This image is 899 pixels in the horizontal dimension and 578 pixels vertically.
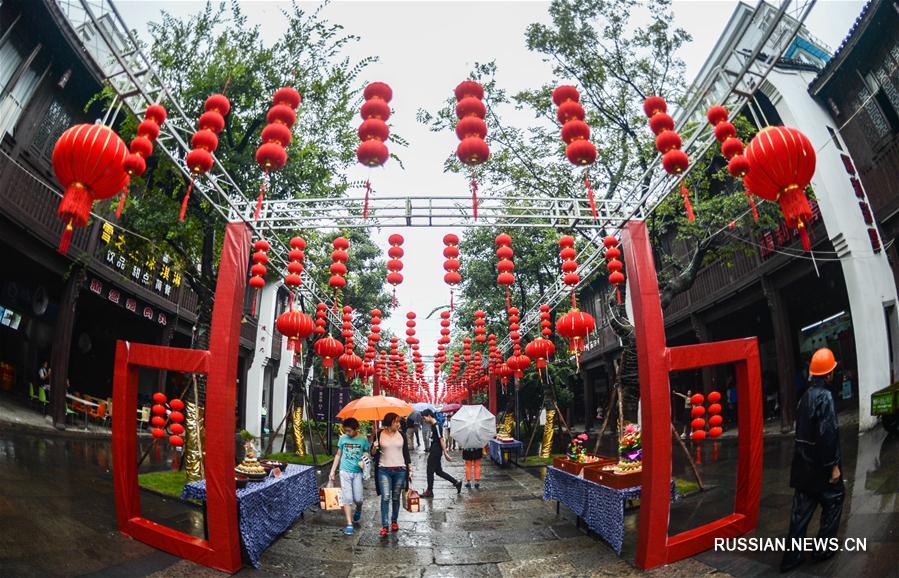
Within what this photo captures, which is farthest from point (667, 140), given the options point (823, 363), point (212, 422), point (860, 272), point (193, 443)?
point (193, 443)

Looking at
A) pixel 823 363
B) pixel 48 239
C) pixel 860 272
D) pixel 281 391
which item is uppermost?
pixel 48 239

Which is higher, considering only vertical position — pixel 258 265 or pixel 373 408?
pixel 258 265

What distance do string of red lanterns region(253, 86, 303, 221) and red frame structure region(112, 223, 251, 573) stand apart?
1108 millimetres

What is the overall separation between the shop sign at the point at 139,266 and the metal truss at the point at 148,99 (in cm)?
260

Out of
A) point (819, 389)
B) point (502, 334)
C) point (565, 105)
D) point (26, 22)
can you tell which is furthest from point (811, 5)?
point (502, 334)

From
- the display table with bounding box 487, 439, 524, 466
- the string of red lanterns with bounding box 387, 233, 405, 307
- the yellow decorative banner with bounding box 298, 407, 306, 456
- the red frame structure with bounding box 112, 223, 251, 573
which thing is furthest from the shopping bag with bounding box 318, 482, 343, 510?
the display table with bounding box 487, 439, 524, 466

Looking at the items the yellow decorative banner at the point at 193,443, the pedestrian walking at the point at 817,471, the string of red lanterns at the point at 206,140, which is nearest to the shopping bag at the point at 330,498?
the yellow decorative banner at the point at 193,443

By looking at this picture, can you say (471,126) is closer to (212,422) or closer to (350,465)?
(212,422)

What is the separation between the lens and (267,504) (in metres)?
6.57

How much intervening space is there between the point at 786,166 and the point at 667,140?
1.45 metres

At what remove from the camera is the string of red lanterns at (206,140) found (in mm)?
6074

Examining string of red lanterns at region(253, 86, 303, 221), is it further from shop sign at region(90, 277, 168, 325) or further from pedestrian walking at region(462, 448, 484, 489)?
shop sign at region(90, 277, 168, 325)

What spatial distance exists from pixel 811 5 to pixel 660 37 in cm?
538

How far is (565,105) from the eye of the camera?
232 inches
